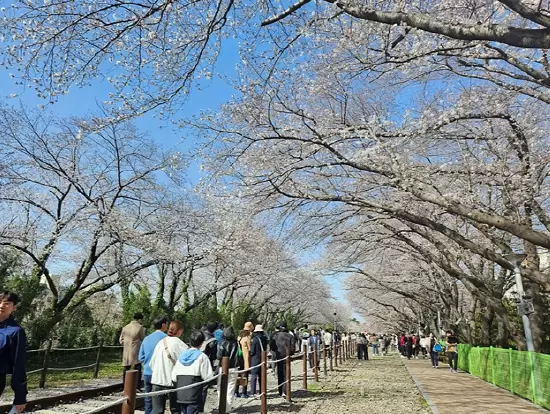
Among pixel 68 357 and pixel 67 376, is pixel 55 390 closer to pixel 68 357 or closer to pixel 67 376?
pixel 67 376

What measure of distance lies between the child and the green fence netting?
19.6 feet

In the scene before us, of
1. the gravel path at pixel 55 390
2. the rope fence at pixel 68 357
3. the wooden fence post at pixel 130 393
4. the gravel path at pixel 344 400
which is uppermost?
the wooden fence post at pixel 130 393

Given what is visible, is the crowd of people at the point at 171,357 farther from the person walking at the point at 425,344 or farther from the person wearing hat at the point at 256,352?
the person walking at the point at 425,344

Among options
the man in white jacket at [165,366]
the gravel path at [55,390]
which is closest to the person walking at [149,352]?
the man in white jacket at [165,366]

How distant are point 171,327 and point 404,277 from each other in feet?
81.4

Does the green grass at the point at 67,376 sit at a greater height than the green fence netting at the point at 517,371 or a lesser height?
lesser

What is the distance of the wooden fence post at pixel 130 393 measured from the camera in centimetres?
304

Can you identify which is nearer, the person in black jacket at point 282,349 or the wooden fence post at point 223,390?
the wooden fence post at point 223,390

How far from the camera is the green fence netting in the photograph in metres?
7.80

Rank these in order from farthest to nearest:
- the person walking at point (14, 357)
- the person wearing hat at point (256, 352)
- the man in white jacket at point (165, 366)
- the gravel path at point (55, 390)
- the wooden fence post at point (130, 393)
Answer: the person wearing hat at point (256, 352)
the gravel path at point (55, 390)
the man in white jacket at point (165, 366)
the person walking at point (14, 357)
the wooden fence post at point (130, 393)

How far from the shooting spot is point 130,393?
122 inches

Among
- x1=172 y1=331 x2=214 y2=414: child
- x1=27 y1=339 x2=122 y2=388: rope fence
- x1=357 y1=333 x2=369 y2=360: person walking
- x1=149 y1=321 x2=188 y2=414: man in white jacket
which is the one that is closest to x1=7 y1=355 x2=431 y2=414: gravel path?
x1=149 y1=321 x2=188 y2=414: man in white jacket

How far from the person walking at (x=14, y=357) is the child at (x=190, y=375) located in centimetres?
175

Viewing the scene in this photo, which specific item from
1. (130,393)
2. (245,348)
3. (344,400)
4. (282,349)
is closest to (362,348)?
(282,349)
